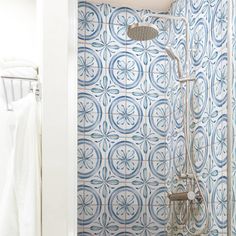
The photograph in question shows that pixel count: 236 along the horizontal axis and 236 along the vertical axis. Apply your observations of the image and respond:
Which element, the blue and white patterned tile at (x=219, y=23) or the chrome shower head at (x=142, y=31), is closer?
the blue and white patterned tile at (x=219, y=23)

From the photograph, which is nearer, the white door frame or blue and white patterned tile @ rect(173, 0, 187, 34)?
the white door frame

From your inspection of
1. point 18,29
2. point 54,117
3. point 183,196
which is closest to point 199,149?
point 183,196

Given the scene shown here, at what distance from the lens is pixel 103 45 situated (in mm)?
1749

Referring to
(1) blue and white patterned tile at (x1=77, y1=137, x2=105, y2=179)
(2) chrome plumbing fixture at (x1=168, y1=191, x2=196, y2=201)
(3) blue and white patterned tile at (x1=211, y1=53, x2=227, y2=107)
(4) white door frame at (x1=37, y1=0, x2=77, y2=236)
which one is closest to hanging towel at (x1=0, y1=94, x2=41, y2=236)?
(4) white door frame at (x1=37, y1=0, x2=77, y2=236)

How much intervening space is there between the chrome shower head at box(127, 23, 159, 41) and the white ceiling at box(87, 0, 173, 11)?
4.9 inches

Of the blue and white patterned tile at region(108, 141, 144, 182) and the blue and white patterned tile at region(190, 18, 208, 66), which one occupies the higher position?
the blue and white patterned tile at region(190, 18, 208, 66)

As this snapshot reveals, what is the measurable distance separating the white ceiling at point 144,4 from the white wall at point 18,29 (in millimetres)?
315

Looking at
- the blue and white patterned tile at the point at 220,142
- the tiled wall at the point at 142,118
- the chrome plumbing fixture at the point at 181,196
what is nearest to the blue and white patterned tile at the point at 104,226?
the tiled wall at the point at 142,118

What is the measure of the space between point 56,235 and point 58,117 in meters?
0.39

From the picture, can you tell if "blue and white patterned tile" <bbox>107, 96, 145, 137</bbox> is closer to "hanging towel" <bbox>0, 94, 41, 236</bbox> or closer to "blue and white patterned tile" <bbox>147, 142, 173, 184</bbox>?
"blue and white patterned tile" <bbox>147, 142, 173, 184</bbox>

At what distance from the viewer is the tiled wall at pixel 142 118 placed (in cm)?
165

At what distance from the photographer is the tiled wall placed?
5.41 ft

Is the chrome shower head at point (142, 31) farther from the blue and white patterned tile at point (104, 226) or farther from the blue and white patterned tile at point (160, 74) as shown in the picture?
the blue and white patterned tile at point (104, 226)

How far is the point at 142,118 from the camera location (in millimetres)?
1737
